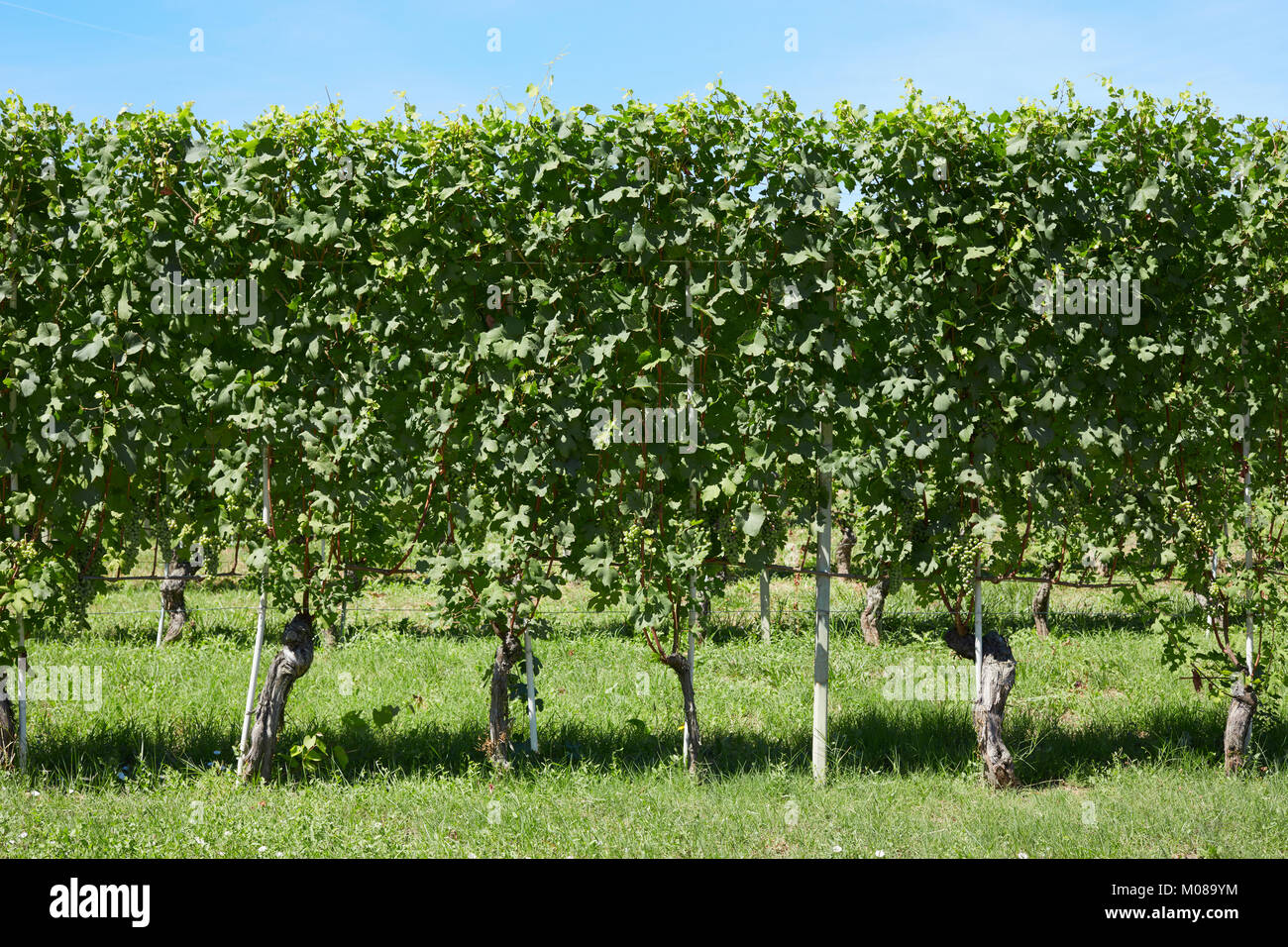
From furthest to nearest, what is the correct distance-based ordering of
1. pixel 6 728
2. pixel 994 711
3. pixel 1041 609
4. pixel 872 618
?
pixel 1041 609, pixel 872 618, pixel 6 728, pixel 994 711

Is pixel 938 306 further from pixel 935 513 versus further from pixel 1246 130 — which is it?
pixel 1246 130

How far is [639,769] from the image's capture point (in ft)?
22.4

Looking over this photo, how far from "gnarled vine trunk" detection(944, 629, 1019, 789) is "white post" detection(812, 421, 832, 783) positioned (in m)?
1.03

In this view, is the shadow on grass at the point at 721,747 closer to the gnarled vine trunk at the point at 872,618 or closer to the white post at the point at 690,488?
the white post at the point at 690,488

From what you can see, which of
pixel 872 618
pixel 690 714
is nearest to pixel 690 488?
pixel 690 714

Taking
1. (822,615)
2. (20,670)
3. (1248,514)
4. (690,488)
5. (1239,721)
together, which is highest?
(690,488)

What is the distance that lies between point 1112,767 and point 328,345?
18.9ft

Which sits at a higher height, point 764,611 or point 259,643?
point 259,643

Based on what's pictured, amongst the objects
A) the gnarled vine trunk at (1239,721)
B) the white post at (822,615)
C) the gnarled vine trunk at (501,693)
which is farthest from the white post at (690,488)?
the gnarled vine trunk at (1239,721)

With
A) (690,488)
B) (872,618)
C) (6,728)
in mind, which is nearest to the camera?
(690,488)

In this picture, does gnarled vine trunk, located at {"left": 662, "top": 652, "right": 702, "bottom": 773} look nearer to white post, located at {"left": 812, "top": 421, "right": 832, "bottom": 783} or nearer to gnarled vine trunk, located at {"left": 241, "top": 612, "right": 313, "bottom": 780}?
white post, located at {"left": 812, "top": 421, "right": 832, "bottom": 783}

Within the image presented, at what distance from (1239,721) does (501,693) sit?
197 inches

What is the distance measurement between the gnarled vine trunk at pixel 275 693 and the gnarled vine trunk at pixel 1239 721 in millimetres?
6165

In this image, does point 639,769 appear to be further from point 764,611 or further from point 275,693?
point 764,611
